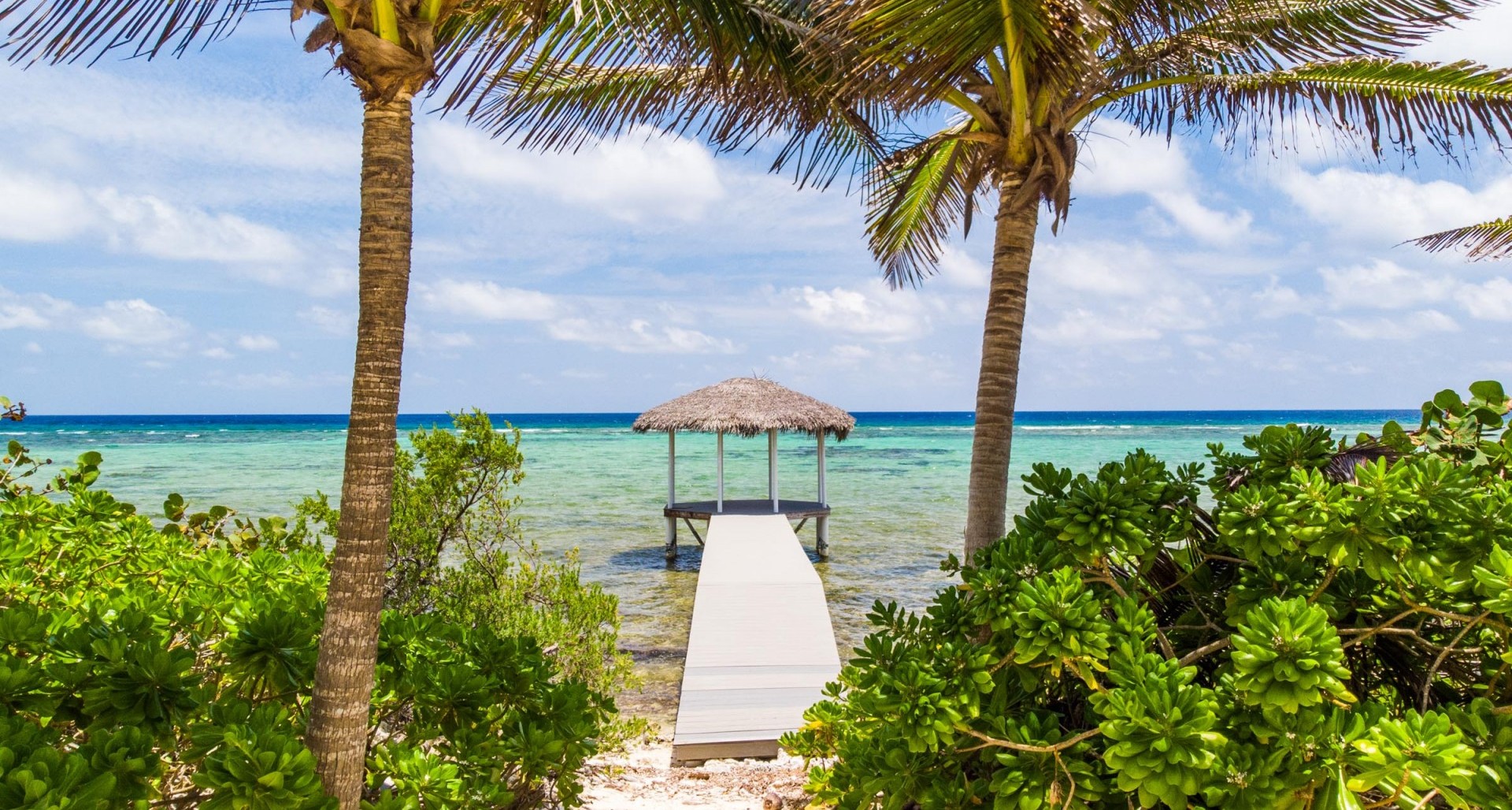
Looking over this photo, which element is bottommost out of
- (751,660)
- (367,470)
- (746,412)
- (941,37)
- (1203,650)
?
(751,660)

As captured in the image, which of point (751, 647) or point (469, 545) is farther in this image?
point (469, 545)

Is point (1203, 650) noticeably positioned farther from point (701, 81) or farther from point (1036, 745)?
point (701, 81)

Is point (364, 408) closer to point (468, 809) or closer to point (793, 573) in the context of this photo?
point (468, 809)

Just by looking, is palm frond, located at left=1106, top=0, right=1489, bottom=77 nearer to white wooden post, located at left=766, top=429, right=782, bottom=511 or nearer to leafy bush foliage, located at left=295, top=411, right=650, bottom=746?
leafy bush foliage, located at left=295, top=411, right=650, bottom=746

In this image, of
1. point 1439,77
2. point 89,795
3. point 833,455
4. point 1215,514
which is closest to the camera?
point 89,795

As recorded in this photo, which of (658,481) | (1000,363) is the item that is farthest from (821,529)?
(658,481)

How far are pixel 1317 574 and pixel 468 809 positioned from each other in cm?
259

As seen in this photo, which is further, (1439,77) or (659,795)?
(659,795)

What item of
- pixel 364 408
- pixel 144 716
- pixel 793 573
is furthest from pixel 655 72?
pixel 793 573

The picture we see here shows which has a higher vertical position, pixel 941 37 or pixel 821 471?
pixel 941 37

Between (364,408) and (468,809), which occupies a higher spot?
(364,408)

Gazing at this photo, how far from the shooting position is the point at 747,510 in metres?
16.6

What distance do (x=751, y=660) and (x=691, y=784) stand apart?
1.59 m

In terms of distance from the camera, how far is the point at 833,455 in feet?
144
